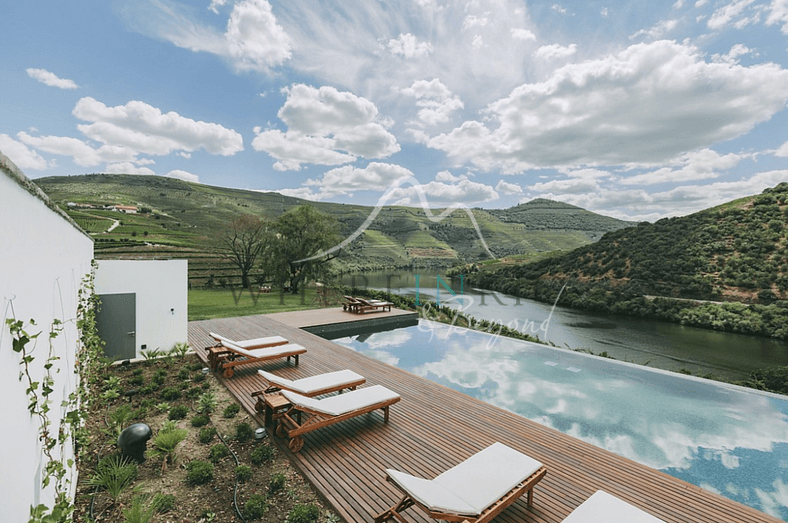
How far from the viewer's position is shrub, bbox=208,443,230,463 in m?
3.31

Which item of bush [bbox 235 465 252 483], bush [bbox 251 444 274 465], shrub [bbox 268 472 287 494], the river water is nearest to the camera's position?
shrub [bbox 268 472 287 494]

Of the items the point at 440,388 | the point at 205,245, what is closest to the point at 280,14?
the point at 440,388

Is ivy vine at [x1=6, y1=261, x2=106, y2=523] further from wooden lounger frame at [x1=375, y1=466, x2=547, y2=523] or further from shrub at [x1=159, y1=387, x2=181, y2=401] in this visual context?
wooden lounger frame at [x1=375, y1=466, x2=547, y2=523]

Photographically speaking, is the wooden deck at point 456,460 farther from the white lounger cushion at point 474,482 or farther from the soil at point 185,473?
the white lounger cushion at point 474,482

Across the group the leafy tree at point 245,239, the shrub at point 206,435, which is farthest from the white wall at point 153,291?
the leafy tree at point 245,239

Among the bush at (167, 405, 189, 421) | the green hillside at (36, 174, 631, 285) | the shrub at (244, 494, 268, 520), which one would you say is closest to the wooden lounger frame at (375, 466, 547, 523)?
the shrub at (244, 494, 268, 520)

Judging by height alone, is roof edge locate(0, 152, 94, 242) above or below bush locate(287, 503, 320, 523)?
above

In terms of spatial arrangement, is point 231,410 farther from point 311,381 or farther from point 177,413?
point 311,381

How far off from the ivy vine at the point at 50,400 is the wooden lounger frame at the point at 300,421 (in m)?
1.72

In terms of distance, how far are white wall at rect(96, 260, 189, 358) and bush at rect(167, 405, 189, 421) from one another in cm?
271

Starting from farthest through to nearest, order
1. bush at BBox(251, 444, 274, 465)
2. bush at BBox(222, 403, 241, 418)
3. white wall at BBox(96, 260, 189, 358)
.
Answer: white wall at BBox(96, 260, 189, 358) → bush at BBox(222, 403, 241, 418) → bush at BBox(251, 444, 274, 465)

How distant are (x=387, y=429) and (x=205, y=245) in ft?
84.9

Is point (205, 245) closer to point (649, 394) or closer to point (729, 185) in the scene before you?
point (649, 394)

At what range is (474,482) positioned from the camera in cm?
256
